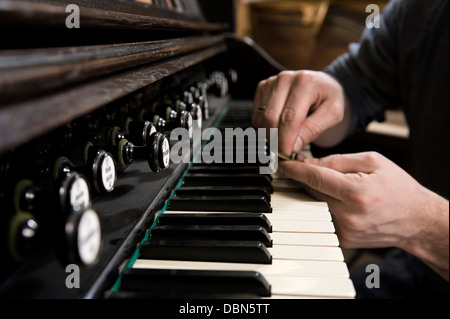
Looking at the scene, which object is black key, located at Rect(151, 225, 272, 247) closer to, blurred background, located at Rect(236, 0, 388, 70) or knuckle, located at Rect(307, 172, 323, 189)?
knuckle, located at Rect(307, 172, 323, 189)

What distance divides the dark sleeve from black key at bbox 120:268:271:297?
48.3 inches

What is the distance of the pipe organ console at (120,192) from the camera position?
499 millimetres

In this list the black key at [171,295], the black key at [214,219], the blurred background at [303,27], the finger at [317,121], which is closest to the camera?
the black key at [171,295]

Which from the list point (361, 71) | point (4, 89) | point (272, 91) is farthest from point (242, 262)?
point (361, 71)

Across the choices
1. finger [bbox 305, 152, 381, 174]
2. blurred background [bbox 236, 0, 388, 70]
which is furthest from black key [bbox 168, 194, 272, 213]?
blurred background [bbox 236, 0, 388, 70]

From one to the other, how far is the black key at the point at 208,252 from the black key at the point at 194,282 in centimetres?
6

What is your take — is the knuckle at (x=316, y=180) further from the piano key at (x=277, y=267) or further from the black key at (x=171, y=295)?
the black key at (x=171, y=295)

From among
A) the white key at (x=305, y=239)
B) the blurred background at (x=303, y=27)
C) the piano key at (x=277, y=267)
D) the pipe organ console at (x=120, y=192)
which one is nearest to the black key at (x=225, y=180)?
the pipe organ console at (x=120, y=192)

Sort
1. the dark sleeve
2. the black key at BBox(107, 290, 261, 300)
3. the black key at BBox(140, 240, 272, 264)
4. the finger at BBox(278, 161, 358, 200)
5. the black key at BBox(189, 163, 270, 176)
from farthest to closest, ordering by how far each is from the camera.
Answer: the dark sleeve → the black key at BBox(189, 163, 270, 176) → the finger at BBox(278, 161, 358, 200) → the black key at BBox(140, 240, 272, 264) → the black key at BBox(107, 290, 261, 300)

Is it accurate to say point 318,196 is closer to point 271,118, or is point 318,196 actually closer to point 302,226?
point 302,226

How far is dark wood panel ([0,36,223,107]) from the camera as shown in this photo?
42cm

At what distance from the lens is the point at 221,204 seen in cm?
92

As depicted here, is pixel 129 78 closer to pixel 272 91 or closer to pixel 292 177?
pixel 292 177

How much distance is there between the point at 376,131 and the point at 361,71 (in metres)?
1.02
